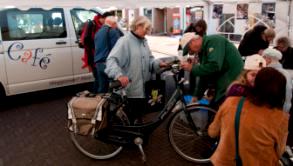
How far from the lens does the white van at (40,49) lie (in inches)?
222

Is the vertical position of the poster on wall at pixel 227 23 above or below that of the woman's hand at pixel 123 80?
above

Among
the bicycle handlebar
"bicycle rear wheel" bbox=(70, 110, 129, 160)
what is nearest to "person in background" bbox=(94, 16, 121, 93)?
"bicycle rear wheel" bbox=(70, 110, 129, 160)

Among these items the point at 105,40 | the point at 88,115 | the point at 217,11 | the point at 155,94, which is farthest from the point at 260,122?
the point at 217,11

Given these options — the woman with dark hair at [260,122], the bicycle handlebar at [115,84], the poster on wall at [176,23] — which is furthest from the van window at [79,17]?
the poster on wall at [176,23]

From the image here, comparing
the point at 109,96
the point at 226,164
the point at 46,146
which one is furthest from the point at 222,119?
the point at 46,146

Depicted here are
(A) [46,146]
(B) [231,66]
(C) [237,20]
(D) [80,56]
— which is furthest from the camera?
(C) [237,20]

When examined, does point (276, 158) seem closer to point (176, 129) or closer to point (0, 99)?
point (176, 129)

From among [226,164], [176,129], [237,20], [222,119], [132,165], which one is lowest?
[132,165]

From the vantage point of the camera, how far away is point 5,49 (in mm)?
5551

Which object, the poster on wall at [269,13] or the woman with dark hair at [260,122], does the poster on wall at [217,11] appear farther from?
the woman with dark hair at [260,122]

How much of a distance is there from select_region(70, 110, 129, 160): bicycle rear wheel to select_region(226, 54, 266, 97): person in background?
4.65 feet

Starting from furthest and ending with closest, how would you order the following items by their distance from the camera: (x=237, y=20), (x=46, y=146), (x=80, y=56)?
(x=237, y=20) → (x=80, y=56) → (x=46, y=146)

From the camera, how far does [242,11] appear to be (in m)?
6.73

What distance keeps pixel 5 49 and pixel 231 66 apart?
389 centimetres
